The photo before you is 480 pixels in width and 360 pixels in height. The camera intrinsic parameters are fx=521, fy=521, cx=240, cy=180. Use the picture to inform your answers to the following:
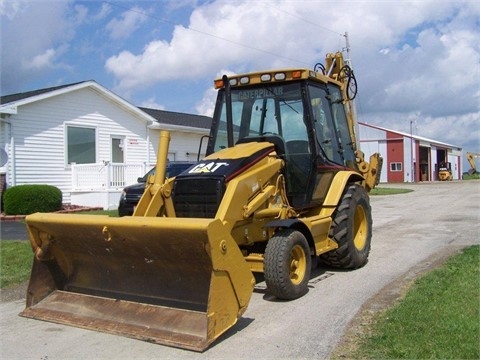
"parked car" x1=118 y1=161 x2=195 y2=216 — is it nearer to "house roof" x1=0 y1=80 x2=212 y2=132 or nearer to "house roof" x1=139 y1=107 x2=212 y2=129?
"house roof" x1=0 y1=80 x2=212 y2=132

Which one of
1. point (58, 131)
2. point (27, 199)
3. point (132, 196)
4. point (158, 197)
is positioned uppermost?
point (58, 131)

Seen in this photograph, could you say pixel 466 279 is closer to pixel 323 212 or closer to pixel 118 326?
pixel 323 212

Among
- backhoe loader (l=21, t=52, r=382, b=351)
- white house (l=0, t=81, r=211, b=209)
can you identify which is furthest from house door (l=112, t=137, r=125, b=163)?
backhoe loader (l=21, t=52, r=382, b=351)

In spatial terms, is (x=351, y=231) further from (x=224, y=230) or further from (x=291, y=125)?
(x=224, y=230)

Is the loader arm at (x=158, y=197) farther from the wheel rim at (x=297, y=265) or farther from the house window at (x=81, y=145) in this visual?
the house window at (x=81, y=145)

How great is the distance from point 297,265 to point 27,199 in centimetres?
1216

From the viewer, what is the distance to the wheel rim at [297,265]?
6.31 metres

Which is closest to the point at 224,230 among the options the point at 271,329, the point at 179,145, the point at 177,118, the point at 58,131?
the point at 271,329

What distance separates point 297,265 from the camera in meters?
6.41

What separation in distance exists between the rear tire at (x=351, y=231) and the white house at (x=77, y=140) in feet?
38.9

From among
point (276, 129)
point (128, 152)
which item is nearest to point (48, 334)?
point (276, 129)

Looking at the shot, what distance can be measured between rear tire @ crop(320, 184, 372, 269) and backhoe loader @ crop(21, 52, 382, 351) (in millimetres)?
17

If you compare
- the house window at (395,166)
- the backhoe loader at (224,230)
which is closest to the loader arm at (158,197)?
the backhoe loader at (224,230)

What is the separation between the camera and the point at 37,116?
17953mm
